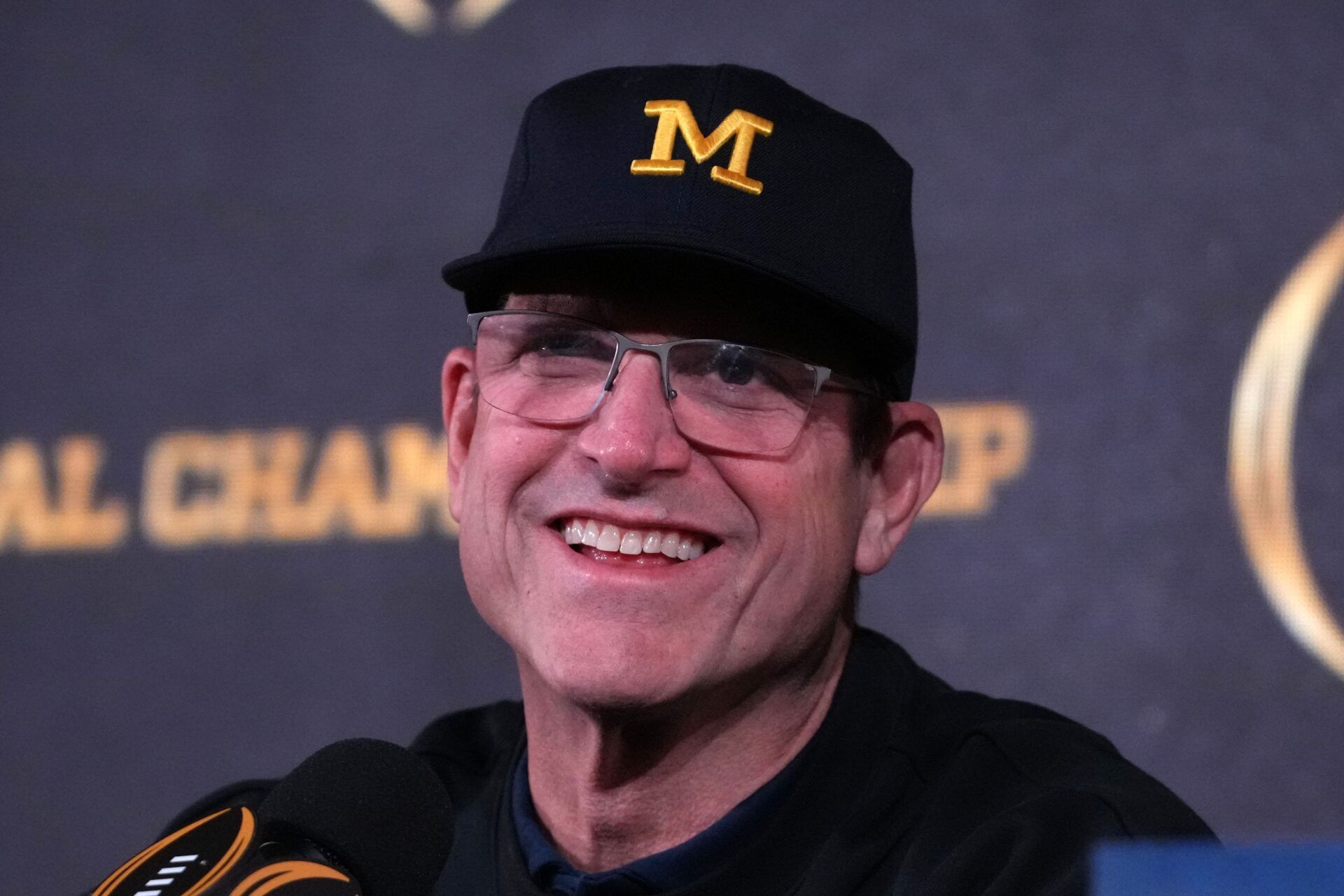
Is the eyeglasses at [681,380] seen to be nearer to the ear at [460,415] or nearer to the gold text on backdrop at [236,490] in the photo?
the ear at [460,415]

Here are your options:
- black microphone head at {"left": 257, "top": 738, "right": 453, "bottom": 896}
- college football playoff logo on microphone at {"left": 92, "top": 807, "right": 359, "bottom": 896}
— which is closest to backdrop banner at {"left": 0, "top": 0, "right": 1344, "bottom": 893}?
black microphone head at {"left": 257, "top": 738, "right": 453, "bottom": 896}

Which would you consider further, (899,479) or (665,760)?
(899,479)

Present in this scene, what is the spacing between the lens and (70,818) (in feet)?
6.48

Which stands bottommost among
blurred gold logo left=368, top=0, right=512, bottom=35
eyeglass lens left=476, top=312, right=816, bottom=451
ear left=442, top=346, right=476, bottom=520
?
ear left=442, top=346, right=476, bottom=520

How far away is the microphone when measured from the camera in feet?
2.17

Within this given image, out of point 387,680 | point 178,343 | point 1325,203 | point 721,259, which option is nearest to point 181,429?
point 178,343

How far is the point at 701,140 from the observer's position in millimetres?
1112

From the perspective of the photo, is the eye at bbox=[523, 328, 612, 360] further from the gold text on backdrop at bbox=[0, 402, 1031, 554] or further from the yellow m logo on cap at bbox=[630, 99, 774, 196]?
the gold text on backdrop at bbox=[0, 402, 1031, 554]

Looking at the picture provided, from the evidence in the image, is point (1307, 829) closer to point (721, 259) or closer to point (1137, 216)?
point (1137, 216)

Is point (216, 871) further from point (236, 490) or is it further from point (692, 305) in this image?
point (236, 490)

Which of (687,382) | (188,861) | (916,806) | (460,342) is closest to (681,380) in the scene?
(687,382)

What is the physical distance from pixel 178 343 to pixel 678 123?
114 centimetres

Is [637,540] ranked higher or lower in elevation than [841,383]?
lower

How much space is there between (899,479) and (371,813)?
1.95 feet
